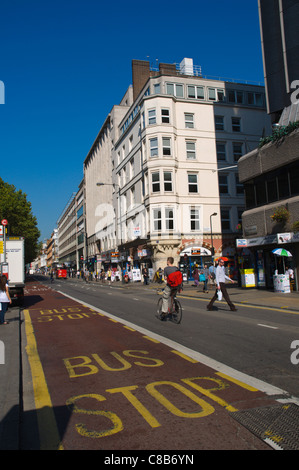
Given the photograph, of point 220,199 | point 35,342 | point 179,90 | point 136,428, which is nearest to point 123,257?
point 220,199

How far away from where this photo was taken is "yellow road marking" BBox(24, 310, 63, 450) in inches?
140

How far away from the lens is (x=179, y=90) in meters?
38.2

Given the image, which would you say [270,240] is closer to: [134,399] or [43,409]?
[134,399]

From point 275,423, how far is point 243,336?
4713 mm

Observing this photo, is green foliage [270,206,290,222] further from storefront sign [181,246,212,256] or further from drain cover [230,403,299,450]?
storefront sign [181,246,212,256]

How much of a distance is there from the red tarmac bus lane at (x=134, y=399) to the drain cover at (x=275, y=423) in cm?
10

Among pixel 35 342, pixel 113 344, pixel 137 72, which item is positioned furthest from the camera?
pixel 137 72

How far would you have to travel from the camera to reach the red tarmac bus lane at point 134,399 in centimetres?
350

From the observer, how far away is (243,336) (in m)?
8.34

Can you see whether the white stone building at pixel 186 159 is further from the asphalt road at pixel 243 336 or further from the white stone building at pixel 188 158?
the asphalt road at pixel 243 336

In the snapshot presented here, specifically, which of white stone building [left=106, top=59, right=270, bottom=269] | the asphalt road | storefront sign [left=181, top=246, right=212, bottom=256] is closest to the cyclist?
the asphalt road
